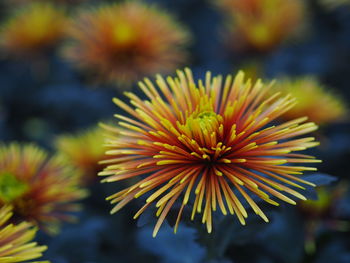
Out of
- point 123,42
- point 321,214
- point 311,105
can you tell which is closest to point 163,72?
point 123,42

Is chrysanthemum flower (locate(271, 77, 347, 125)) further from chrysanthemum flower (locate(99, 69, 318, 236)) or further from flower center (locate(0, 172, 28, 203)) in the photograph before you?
flower center (locate(0, 172, 28, 203))

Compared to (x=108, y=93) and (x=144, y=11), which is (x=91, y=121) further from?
(x=144, y=11)

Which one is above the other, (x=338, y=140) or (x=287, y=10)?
(x=287, y=10)

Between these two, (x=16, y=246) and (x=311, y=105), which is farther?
(x=311, y=105)

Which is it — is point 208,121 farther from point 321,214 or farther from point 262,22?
point 262,22

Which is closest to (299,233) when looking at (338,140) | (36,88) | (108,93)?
(338,140)

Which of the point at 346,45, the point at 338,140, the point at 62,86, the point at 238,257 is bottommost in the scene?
the point at 238,257

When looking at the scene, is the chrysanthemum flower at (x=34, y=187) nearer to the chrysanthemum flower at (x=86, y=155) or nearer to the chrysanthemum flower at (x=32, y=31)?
the chrysanthemum flower at (x=86, y=155)
